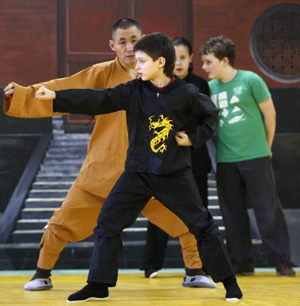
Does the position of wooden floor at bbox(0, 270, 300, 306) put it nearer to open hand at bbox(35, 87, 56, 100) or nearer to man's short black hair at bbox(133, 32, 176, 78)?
open hand at bbox(35, 87, 56, 100)

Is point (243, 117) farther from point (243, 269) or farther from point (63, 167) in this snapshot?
point (63, 167)

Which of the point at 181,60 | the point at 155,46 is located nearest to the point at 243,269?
the point at 181,60

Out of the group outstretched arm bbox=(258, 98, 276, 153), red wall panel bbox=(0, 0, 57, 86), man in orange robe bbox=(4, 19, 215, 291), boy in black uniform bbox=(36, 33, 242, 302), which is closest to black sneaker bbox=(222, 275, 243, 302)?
boy in black uniform bbox=(36, 33, 242, 302)

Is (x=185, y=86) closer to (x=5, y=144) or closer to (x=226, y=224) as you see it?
(x=226, y=224)

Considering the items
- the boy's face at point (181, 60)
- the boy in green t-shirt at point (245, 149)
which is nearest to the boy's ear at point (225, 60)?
the boy in green t-shirt at point (245, 149)

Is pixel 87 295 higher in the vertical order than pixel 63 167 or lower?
lower

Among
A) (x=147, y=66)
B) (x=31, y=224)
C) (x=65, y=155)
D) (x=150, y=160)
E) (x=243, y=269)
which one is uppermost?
(x=147, y=66)

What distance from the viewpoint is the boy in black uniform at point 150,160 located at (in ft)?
7.13

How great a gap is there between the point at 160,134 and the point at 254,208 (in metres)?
1.28

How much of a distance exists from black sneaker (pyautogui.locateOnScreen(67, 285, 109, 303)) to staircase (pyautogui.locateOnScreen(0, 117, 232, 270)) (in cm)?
130

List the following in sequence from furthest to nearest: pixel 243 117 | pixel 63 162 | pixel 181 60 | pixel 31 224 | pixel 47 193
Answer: pixel 63 162
pixel 47 193
pixel 31 224
pixel 243 117
pixel 181 60

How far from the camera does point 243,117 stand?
10.5ft

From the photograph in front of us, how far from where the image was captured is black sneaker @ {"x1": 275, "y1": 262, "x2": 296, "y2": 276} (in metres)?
3.16

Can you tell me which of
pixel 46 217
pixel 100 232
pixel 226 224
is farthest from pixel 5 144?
pixel 100 232
